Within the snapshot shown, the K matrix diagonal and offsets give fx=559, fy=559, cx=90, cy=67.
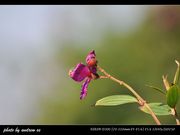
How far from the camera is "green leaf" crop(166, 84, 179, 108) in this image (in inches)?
45.4

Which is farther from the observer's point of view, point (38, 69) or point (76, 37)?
point (76, 37)

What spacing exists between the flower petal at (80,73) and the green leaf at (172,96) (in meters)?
0.18

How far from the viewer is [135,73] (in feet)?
18.8

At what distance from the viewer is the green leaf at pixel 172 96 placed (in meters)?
1.15

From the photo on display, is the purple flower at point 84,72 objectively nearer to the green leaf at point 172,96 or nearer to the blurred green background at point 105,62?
the green leaf at point 172,96

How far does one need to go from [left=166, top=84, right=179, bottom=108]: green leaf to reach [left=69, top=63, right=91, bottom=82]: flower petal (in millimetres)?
178

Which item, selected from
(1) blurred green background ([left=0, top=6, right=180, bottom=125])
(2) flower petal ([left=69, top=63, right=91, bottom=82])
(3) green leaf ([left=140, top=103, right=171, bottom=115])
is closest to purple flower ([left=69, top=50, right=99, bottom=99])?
(2) flower petal ([left=69, top=63, right=91, bottom=82])

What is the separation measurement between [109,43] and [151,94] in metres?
1.67

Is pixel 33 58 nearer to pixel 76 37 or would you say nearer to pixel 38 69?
pixel 38 69

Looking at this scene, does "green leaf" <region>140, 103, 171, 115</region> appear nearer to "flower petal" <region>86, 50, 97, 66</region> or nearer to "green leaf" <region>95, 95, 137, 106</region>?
"green leaf" <region>95, 95, 137, 106</region>

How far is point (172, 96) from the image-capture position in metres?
1.16
